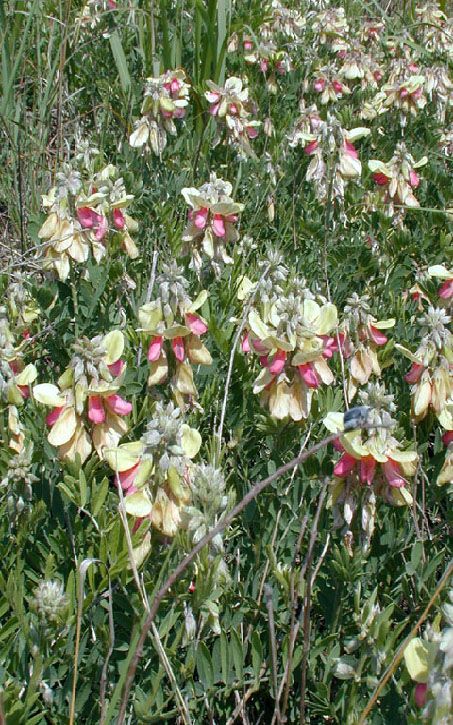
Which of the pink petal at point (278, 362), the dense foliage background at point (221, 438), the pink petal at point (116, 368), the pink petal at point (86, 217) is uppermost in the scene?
the pink petal at point (86, 217)

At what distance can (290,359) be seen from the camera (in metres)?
2.06

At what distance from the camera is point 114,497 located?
2.06 m

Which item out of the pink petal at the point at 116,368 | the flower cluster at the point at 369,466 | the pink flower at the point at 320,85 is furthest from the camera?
the pink flower at the point at 320,85

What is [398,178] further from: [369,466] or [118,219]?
[369,466]

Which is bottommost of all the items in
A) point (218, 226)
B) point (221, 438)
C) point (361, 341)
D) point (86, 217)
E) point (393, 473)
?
point (221, 438)

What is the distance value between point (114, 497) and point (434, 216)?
2369 mm

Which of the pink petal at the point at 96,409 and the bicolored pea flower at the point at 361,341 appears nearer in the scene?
the pink petal at the point at 96,409

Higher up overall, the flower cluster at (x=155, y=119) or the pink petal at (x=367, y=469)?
the flower cluster at (x=155, y=119)

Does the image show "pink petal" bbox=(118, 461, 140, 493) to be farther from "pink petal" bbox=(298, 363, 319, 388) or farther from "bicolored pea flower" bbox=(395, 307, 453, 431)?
"bicolored pea flower" bbox=(395, 307, 453, 431)

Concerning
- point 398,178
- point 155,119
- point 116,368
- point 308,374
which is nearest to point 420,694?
point 308,374

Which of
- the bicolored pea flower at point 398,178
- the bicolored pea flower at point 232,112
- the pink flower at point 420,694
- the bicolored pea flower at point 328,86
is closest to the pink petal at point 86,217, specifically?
the bicolored pea flower at point 398,178

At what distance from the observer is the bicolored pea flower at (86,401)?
1863 mm

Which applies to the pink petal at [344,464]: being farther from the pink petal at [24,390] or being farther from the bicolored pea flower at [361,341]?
the pink petal at [24,390]

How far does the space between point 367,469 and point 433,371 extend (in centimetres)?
48
